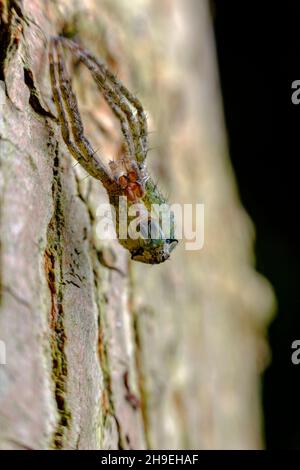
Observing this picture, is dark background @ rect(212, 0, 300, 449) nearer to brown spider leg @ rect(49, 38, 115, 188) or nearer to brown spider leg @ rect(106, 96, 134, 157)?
brown spider leg @ rect(106, 96, 134, 157)

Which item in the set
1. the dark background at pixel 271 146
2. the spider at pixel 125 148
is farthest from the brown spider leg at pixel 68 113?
the dark background at pixel 271 146

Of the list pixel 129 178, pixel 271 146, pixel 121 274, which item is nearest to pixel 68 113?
pixel 129 178

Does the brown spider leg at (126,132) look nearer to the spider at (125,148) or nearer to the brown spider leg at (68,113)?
the spider at (125,148)

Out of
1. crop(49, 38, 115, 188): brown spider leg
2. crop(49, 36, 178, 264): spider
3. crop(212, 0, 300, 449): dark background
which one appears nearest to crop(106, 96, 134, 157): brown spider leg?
crop(49, 36, 178, 264): spider

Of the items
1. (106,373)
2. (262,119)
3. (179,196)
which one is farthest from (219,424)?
(262,119)

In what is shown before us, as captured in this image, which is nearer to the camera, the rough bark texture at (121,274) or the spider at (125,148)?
the rough bark texture at (121,274)

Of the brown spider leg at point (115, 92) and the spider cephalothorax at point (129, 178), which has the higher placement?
the brown spider leg at point (115, 92)

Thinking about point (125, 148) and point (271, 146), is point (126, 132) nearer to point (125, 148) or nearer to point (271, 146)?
point (125, 148)
